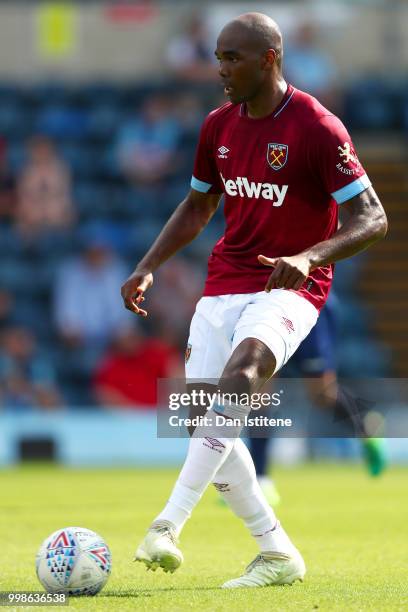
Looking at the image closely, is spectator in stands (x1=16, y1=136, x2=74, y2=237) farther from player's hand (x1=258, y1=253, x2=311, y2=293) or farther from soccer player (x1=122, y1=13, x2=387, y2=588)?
player's hand (x1=258, y1=253, x2=311, y2=293)

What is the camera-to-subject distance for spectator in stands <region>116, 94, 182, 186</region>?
18422mm

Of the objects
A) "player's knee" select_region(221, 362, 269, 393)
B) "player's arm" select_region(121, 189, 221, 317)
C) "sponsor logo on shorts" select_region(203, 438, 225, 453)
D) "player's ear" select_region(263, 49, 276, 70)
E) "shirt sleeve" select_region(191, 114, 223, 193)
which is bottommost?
"sponsor logo on shorts" select_region(203, 438, 225, 453)

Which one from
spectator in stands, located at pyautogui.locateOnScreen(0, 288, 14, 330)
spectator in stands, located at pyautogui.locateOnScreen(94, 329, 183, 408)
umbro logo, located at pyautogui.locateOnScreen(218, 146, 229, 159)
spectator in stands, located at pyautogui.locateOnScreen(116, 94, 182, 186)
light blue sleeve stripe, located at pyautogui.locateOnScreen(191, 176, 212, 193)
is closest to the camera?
umbro logo, located at pyautogui.locateOnScreen(218, 146, 229, 159)

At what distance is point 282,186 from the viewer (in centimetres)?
608

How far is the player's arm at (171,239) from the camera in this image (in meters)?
6.36

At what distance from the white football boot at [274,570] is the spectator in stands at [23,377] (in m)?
10.1

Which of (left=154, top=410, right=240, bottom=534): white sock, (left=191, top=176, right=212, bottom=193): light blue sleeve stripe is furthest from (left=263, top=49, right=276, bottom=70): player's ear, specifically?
(left=154, top=410, right=240, bottom=534): white sock

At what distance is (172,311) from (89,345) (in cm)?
113

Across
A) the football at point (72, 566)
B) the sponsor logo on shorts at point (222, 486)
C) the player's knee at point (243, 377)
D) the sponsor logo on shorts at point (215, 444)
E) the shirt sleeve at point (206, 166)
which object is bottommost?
the football at point (72, 566)

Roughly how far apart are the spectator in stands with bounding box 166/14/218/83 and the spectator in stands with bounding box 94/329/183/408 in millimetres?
4817

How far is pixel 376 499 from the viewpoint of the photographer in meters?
11.2

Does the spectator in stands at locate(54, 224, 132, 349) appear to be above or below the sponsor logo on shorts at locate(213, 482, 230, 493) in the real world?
below

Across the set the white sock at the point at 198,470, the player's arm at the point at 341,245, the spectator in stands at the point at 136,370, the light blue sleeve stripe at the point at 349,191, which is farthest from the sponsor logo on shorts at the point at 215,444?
the spectator in stands at the point at 136,370

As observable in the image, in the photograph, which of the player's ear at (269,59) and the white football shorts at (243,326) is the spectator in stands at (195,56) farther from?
the white football shorts at (243,326)
